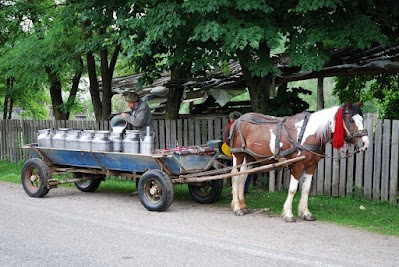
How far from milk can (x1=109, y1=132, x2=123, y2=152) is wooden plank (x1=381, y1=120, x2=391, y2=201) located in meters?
5.42

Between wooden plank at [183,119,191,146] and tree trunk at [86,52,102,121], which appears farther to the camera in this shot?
tree trunk at [86,52,102,121]

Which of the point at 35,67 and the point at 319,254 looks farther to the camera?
the point at 35,67

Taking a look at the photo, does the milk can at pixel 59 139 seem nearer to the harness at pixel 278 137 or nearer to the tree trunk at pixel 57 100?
the harness at pixel 278 137

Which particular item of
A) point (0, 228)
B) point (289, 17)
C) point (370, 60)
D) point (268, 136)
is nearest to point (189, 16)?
point (289, 17)

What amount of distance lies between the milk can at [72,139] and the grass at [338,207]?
1969 millimetres

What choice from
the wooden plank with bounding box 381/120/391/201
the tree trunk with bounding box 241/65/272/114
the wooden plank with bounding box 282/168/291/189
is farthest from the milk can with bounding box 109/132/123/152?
the wooden plank with bounding box 381/120/391/201

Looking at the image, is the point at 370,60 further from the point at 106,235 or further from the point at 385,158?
the point at 106,235

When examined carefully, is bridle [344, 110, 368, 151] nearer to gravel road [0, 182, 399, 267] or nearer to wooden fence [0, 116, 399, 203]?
gravel road [0, 182, 399, 267]

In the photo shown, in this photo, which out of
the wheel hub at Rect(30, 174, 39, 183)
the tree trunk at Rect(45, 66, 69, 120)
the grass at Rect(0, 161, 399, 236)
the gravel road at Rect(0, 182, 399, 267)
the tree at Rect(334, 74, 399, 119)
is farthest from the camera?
the tree trunk at Rect(45, 66, 69, 120)

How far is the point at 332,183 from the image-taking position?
39.1 feet

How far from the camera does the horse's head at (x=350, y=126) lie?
8.80 meters

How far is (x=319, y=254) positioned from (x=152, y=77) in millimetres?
8435

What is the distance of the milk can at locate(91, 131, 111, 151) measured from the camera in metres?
11.1

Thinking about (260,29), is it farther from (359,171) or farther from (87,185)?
(87,185)
